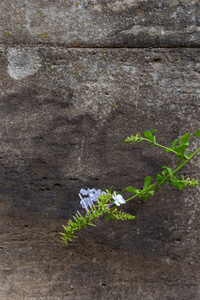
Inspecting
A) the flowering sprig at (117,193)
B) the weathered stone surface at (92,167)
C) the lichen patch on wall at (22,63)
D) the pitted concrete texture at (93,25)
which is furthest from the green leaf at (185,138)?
the lichen patch on wall at (22,63)

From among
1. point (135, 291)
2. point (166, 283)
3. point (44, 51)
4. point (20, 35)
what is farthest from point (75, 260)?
point (20, 35)

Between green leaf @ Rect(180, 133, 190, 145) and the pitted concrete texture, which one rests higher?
the pitted concrete texture

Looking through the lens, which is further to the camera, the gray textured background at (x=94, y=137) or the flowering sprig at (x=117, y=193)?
the gray textured background at (x=94, y=137)

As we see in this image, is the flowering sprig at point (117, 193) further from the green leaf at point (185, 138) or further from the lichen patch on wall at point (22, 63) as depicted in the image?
the lichen patch on wall at point (22, 63)

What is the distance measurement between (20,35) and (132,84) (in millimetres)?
809

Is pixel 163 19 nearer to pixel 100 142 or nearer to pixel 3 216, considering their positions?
pixel 100 142

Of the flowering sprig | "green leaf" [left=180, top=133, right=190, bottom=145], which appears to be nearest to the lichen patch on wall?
the flowering sprig

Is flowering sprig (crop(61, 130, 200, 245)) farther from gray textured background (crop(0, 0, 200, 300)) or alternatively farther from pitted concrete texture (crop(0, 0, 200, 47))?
pitted concrete texture (crop(0, 0, 200, 47))

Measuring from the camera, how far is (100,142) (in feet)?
A: 6.27

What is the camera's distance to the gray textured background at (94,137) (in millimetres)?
1849

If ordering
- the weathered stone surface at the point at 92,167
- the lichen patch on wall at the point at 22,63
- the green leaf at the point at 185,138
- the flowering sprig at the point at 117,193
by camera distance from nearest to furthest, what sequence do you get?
the flowering sprig at the point at 117,193
the green leaf at the point at 185,138
the weathered stone surface at the point at 92,167
the lichen patch on wall at the point at 22,63

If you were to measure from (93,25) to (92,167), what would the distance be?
0.94m

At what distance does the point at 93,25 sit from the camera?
1976mm

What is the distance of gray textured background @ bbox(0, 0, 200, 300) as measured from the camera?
1.85 m
